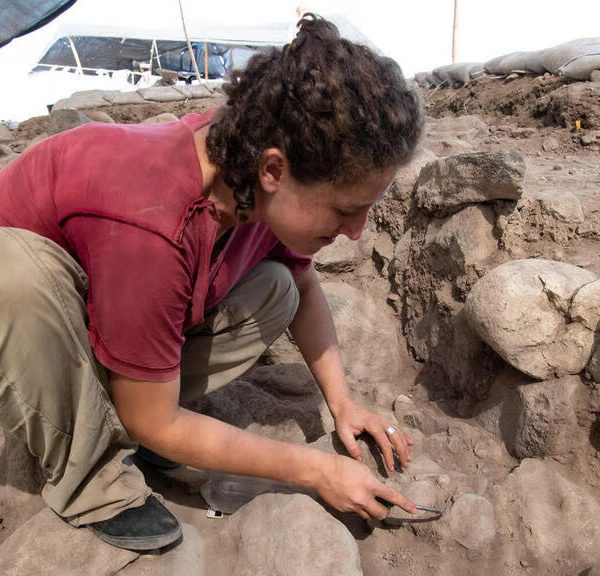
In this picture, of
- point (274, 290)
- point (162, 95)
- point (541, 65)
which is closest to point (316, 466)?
point (274, 290)

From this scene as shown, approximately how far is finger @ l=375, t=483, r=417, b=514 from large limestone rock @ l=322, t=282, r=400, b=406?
87 centimetres

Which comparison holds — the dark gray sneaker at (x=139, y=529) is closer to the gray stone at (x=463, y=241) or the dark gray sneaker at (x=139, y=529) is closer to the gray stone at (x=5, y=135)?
the gray stone at (x=463, y=241)

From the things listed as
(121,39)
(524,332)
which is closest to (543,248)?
(524,332)

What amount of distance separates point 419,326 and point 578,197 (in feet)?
2.80

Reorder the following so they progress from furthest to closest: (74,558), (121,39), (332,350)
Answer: (121,39) → (332,350) → (74,558)

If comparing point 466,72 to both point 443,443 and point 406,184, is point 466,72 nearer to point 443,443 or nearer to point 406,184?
point 406,184

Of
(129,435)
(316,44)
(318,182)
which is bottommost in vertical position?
(129,435)

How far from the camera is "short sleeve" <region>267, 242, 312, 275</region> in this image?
171cm

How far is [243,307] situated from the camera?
1623mm

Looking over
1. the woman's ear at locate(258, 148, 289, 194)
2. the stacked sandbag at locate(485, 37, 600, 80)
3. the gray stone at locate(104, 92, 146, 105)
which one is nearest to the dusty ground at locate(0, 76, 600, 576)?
the woman's ear at locate(258, 148, 289, 194)

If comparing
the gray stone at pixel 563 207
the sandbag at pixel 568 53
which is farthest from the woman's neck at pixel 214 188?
the sandbag at pixel 568 53

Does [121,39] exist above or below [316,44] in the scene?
below

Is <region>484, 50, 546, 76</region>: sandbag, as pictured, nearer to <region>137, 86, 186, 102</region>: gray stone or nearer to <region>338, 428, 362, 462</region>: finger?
<region>137, 86, 186, 102</region>: gray stone

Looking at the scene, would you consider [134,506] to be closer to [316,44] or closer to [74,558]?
[74,558]
